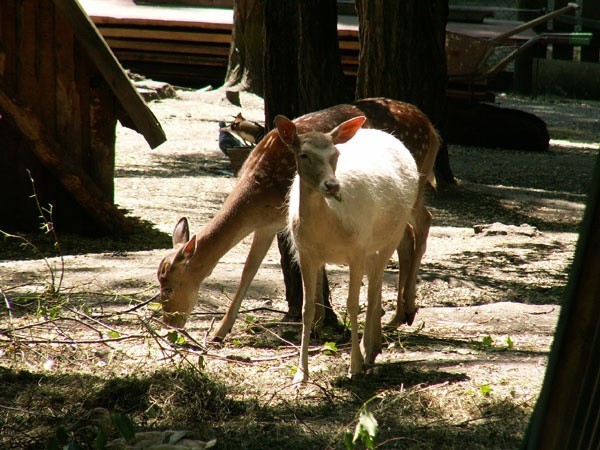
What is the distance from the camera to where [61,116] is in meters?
8.49

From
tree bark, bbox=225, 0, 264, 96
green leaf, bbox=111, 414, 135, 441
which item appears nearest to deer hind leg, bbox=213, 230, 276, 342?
green leaf, bbox=111, 414, 135, 441

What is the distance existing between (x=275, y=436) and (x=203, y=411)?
50cm

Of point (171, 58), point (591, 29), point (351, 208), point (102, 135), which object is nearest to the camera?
point (351, 208)

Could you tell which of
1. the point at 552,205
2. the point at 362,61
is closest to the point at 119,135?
the point at 362,61

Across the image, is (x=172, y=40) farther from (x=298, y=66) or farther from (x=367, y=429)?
(x=367, y=429)

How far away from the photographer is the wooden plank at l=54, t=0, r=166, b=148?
808 centimetres

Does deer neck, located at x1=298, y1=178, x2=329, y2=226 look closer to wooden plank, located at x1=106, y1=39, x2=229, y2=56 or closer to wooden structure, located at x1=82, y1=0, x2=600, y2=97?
wooden structure, located at x1=82, y1=0, x2=600, y2=97

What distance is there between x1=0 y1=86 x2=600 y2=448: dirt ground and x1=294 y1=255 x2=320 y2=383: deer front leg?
0.29ft

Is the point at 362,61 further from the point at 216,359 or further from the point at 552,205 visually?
the point at 216,359

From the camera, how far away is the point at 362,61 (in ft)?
32.5

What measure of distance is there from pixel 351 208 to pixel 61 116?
4.76 metres

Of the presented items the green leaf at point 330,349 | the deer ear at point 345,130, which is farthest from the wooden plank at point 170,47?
the deer ear at point 345,130

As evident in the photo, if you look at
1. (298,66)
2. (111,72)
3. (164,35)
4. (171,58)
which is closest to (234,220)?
(298,66)

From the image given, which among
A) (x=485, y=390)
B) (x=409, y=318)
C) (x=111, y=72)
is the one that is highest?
(x=111, y=72)
